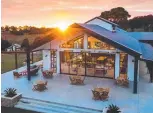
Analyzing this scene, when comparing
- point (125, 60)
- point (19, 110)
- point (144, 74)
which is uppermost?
point (125, 60)

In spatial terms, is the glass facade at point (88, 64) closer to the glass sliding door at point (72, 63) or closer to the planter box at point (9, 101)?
the glass sliding door at point (72, 63)

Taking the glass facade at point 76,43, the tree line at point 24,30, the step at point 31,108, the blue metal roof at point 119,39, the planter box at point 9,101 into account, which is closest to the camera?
the step at point 31,108

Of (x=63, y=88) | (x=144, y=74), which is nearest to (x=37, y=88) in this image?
(x=63, y=88)

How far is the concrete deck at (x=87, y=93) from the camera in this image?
13.4 meters

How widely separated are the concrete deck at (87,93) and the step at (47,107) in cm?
34

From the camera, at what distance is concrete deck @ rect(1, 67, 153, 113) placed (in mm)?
13367

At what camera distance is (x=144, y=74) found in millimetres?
20938

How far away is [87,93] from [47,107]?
3.13 metres

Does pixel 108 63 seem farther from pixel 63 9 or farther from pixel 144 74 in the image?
pixel 63 9

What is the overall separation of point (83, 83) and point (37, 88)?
3.74 metres

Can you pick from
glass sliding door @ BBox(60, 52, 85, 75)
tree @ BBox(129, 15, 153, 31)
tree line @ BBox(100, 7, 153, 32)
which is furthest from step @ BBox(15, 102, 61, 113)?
tree @ BBox(129, 15, 153, 31)

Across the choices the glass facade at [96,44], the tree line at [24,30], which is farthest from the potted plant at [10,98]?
the tree line at [24,30]

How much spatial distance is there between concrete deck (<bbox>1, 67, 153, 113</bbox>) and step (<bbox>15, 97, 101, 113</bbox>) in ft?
1.10

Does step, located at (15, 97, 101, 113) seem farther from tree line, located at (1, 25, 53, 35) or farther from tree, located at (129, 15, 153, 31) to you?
tree, located at (129, 15, 153, 31)
